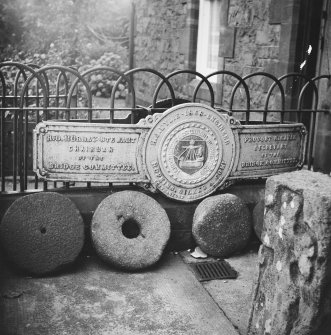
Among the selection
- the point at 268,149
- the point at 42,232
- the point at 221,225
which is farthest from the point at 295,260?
the point at 268,149

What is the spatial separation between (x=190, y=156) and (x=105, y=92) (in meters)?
9.42

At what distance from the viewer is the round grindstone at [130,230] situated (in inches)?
160

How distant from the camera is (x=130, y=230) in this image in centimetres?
441

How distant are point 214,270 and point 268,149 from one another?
52.6 inches

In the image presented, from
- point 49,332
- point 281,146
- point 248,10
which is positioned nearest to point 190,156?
point 281,146

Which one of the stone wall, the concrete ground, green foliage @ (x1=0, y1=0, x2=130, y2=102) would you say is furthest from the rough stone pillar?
green foliage @ (x1=0, y1=0, x2=130, y2=102)

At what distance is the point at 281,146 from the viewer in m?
4.92

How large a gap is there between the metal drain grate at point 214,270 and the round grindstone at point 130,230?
14.0 inches

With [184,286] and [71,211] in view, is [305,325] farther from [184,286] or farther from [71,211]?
[71,211]

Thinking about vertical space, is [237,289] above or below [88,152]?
below

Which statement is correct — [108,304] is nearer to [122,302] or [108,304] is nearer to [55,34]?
[122,302]

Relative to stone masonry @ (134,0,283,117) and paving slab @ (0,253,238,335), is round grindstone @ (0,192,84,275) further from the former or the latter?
stone masonry @ (134,0,283,117)

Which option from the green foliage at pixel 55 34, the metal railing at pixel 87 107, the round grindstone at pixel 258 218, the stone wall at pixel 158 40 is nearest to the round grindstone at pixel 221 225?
the round grindstone at pixel 258 218

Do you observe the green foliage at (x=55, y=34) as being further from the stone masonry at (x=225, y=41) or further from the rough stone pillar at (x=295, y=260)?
the rough stone pillar at (x=295, y=260)
